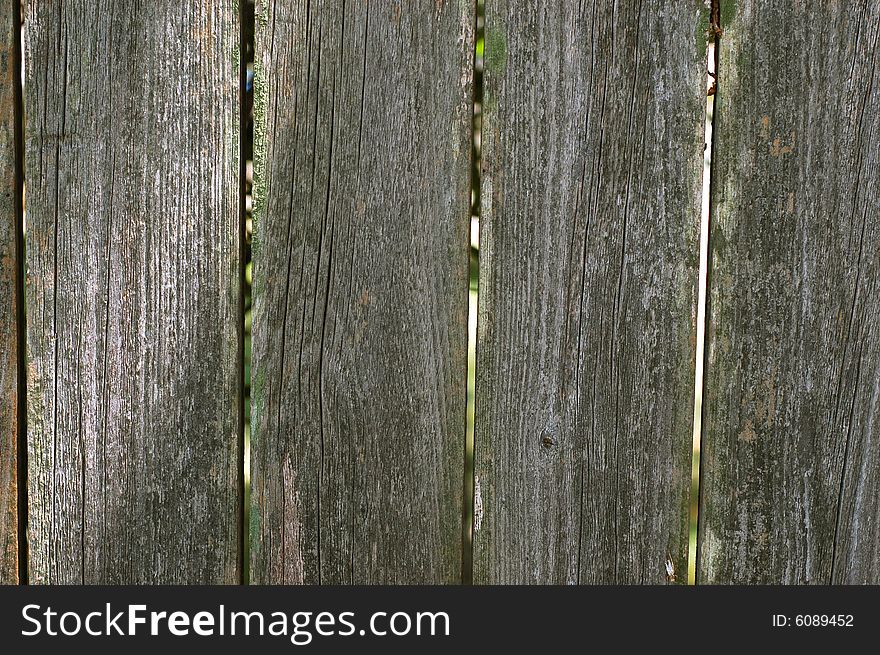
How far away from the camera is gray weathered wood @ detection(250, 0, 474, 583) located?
55.9 inches

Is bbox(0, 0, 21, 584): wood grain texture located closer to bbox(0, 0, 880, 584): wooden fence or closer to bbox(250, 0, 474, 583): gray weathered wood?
bbox(0, 0, 880, 584): wooden fence

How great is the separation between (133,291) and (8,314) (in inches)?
9.7

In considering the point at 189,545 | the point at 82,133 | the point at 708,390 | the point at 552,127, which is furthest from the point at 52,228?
the point at 708,390

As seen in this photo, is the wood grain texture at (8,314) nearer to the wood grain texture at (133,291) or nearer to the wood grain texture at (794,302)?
the wood grain texture at (133,291)

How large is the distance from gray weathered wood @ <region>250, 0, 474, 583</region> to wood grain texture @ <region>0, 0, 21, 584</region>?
466 millimetres

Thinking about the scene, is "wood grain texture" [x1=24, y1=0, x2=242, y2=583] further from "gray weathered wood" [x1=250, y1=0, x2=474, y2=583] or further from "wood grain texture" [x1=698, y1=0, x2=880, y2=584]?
"wood grain texture" [x1=698, y1=0, x2=880, y2=584]

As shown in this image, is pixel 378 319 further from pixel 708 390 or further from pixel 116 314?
pixel 708 390

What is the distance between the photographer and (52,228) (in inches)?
57.3

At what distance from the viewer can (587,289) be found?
145 cm

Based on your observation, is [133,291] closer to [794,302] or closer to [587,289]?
[587,289]

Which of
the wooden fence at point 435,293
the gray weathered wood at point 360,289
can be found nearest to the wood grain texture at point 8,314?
the wooden fence at point 435,293

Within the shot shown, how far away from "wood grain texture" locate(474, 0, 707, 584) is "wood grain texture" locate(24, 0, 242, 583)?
50cm

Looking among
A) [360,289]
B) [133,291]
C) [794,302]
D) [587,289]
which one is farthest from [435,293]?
[794,302]

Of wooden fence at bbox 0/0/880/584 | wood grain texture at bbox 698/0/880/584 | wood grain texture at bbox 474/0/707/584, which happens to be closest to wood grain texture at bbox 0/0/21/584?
wooden fence at bbox 0/0/880/584
